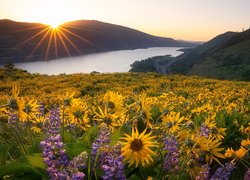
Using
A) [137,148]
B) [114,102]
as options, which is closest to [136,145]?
[137,148]

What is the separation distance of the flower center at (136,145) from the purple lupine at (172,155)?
0.46 meters

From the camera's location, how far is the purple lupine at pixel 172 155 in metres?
2.64

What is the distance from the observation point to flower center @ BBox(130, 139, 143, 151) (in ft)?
7.30

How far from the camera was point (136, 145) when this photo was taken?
223 cm

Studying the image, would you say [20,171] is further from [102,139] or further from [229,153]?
[229,153]

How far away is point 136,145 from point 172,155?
0.55 m

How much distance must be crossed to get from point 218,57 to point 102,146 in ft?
408

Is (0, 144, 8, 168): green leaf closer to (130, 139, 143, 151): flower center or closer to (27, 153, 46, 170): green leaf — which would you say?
(27, 153, 46, 170): green leaf

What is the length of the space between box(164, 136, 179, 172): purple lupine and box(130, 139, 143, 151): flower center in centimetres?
46

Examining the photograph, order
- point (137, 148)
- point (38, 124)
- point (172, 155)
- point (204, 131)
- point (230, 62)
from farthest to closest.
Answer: point (230, 62), point (38, 124), point (172, 155), point (204, 131), point (137, 148)

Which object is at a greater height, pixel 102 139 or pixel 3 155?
pixel 102 139

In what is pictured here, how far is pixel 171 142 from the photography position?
8.77 ft

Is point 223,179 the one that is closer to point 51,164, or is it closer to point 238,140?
point 51,164

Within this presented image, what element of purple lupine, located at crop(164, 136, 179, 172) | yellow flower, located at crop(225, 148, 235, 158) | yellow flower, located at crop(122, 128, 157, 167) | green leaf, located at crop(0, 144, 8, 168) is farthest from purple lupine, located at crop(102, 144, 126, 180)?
green leaf, located at crop(0, 144, 8, 168)
